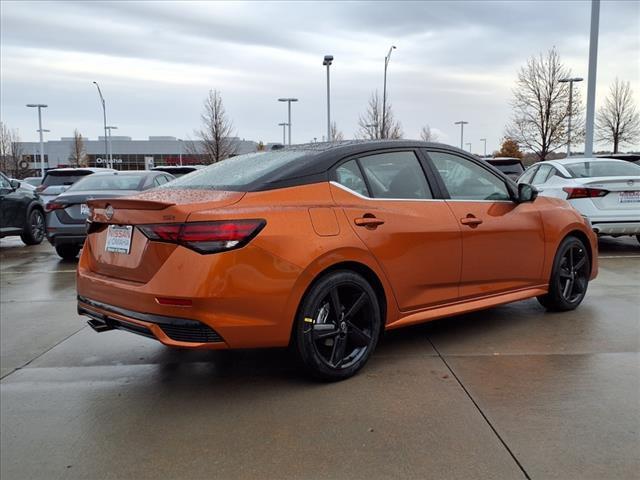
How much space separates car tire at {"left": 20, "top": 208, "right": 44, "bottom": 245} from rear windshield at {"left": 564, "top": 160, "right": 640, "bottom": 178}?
10.4 m

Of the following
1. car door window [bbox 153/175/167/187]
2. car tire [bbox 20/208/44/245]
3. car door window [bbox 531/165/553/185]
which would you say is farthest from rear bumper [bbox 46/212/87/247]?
car door window [bbox 531/165/553/185]

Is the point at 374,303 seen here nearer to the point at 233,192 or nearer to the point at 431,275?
the point at 431,275

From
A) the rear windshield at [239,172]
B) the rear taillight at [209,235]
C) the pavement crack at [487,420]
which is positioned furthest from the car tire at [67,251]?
the pavement crack at [487,420]

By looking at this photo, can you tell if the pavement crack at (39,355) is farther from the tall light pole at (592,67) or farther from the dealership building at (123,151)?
the dealership building at (123,151)

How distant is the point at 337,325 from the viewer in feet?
12.3

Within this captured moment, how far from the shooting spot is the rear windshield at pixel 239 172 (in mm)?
3738

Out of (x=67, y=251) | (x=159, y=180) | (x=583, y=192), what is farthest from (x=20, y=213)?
(x=583, y=192)

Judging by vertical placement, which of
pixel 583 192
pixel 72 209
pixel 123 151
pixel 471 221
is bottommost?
pixel 72 209

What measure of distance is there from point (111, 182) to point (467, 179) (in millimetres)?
6832

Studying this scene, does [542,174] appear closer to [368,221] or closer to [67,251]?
[368,221]

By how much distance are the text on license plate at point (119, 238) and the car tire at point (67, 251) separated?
22.4ft

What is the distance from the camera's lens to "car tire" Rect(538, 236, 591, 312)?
17.2 feet

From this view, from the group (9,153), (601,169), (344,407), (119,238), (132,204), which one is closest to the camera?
(344,407)

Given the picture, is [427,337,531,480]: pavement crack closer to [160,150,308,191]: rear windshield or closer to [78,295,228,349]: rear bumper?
[78,295,228,349]: rear bumper
